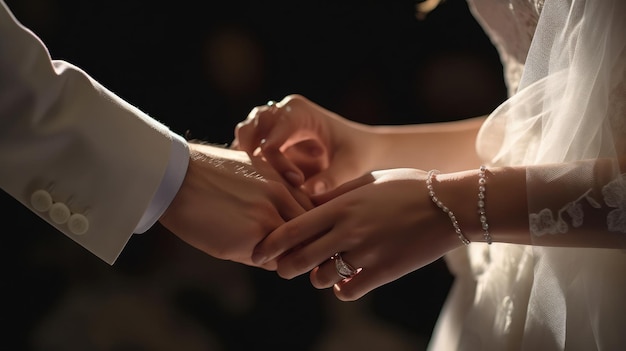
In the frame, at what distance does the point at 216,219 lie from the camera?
76 centimetres

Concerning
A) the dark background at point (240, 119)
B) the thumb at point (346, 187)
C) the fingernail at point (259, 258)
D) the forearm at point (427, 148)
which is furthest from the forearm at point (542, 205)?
the dark background at point (240, 119)

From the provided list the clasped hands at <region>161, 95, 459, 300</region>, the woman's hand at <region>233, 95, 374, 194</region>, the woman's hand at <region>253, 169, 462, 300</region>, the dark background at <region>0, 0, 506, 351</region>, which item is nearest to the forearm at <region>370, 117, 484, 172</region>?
the woman's hand at <region>233, 95, 374, 194</region>

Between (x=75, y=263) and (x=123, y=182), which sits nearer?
(x=123, y=182)

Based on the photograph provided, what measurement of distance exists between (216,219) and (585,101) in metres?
0.39

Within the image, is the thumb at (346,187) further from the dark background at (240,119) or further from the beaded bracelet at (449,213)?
the dark background at (240,119)

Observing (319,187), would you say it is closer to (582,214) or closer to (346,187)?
(346,187)

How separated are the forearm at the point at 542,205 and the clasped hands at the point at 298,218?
3cm

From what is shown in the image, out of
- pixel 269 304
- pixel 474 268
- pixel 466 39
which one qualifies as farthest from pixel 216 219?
pixel 466 39

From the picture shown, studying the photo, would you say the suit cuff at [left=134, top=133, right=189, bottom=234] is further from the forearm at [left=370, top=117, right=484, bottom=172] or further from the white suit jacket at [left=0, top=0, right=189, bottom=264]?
the forearm at [left=370, top=117, right=484, bottom=172]

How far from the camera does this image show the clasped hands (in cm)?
69

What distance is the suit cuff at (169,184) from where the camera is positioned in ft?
2.41

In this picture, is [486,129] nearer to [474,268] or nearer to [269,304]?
[474,268]

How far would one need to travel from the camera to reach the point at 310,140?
979mm

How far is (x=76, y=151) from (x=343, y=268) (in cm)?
29
